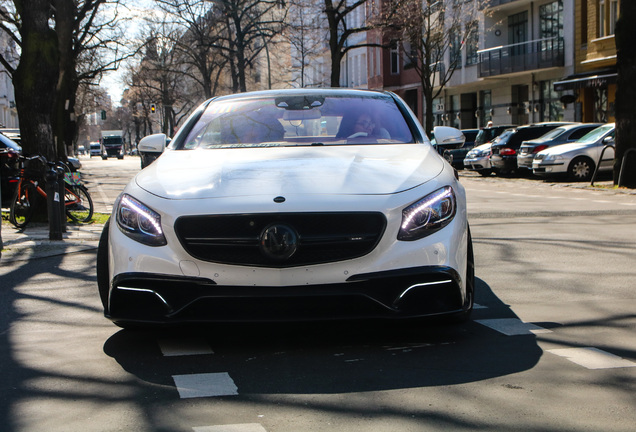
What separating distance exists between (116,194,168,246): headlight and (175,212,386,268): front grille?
0.18 metres

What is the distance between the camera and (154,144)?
23.4 feet

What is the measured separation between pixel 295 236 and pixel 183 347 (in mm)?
1019

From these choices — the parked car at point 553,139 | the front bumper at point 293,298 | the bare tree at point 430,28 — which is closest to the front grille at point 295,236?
the front bumper at point 293,298

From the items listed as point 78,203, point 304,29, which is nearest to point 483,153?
point 304,29

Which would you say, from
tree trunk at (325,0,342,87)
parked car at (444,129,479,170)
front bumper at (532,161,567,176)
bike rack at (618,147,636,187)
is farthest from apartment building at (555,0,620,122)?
bike rack at (618,147,636,187)

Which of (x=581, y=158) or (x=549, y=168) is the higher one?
(x=581, y=158)

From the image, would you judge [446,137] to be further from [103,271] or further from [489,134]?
[489,134]

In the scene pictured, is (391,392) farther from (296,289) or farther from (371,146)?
(371,146)

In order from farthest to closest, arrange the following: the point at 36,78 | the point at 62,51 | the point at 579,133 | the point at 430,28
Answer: the point at 430,28 < the point at 579,133 < the point at 62,51 < the point at 36,78

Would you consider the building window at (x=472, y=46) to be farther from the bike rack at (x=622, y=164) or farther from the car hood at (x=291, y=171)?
the car hood at (x=291, y=171)

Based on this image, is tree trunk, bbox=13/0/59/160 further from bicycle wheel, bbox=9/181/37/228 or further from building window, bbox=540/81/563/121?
building window, bbox=540/81/563/121

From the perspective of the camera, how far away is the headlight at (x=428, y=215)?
4.98 meters

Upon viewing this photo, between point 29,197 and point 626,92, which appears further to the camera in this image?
point 626,92

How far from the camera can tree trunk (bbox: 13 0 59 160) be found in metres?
13.9
